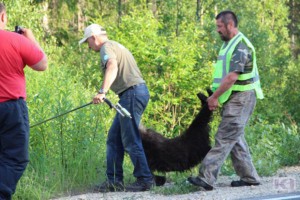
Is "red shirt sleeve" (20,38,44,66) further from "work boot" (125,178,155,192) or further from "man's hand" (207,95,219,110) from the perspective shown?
"work boot" (125,178,155,192)

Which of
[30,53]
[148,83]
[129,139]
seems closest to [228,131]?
[129,139]

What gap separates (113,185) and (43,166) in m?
0.94

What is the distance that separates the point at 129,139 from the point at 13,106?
189 cm

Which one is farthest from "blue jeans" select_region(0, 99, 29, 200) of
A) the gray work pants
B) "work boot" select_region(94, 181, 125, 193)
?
the gray work pants

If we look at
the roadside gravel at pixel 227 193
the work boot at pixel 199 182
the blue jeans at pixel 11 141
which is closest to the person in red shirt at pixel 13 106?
the blue jeans at pixel 11 141

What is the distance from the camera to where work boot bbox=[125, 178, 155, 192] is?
8258 millimetres

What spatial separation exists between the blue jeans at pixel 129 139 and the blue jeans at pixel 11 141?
170 cm

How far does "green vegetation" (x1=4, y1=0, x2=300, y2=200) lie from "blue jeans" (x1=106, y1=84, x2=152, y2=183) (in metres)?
0.49

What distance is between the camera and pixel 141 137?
8594mm

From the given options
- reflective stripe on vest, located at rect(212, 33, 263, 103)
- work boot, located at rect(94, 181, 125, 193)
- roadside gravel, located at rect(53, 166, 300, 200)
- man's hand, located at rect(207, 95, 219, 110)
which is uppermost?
reflective stripe on vest, located at rect(212, 33, 263, 103)

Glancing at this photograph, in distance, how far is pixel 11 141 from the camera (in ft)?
21.8

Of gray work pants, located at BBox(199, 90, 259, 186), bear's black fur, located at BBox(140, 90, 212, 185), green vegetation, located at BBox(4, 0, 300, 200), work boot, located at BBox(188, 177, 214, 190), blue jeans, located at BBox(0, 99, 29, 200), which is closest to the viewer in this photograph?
blue jeans, located at BBox(0, 99, 29, 200)

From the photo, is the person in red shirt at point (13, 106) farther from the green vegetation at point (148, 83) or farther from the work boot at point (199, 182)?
the work boot at point (199, 182)

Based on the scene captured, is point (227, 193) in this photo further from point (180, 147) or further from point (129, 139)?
point (129, 139)
